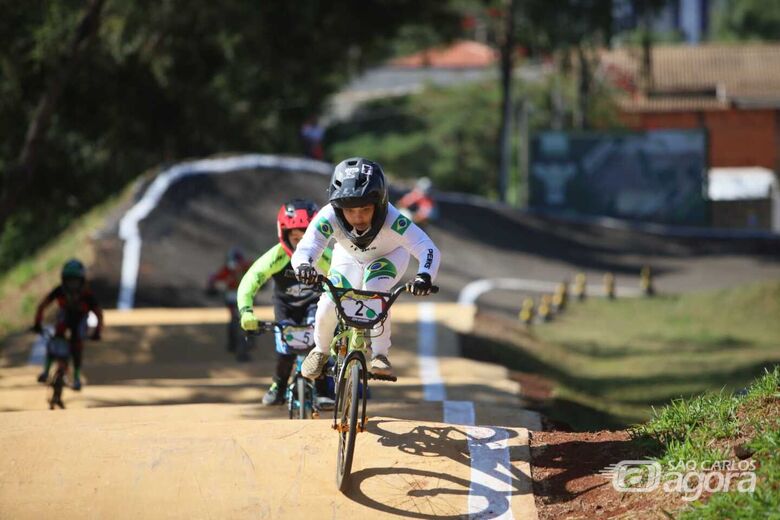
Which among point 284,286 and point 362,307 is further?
point 284,286

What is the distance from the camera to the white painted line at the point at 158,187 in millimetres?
22094

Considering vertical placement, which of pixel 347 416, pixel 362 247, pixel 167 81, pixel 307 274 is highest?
pixel 167 81

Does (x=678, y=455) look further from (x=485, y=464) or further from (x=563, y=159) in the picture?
(x=563, y=159)

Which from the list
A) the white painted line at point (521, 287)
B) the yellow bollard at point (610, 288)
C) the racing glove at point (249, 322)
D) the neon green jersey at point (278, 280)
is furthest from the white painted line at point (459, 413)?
the yellow bollard at point (610, 288)

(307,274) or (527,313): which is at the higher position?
(307,274)

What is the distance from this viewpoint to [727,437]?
7.04 m

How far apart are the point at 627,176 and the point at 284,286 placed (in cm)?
2692

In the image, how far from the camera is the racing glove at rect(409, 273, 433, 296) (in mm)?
7402

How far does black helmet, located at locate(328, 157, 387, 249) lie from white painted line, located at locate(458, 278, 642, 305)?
1749 centimetres

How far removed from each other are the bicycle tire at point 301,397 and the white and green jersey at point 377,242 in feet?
5.70

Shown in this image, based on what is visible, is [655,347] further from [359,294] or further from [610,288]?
[359,294]

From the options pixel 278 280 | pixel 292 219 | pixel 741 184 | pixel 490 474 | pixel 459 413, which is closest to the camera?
pixel 490 474

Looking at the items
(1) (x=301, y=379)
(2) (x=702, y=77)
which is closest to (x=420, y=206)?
(1) (x=301, y=379)

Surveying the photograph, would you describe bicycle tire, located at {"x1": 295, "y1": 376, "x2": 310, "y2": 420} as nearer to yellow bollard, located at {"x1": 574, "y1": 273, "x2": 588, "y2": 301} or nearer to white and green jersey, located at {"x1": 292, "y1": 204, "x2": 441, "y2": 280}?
white and green jersey, located at {"x1": 292, "y1": 204, "x2": 441, "y2": 280}
